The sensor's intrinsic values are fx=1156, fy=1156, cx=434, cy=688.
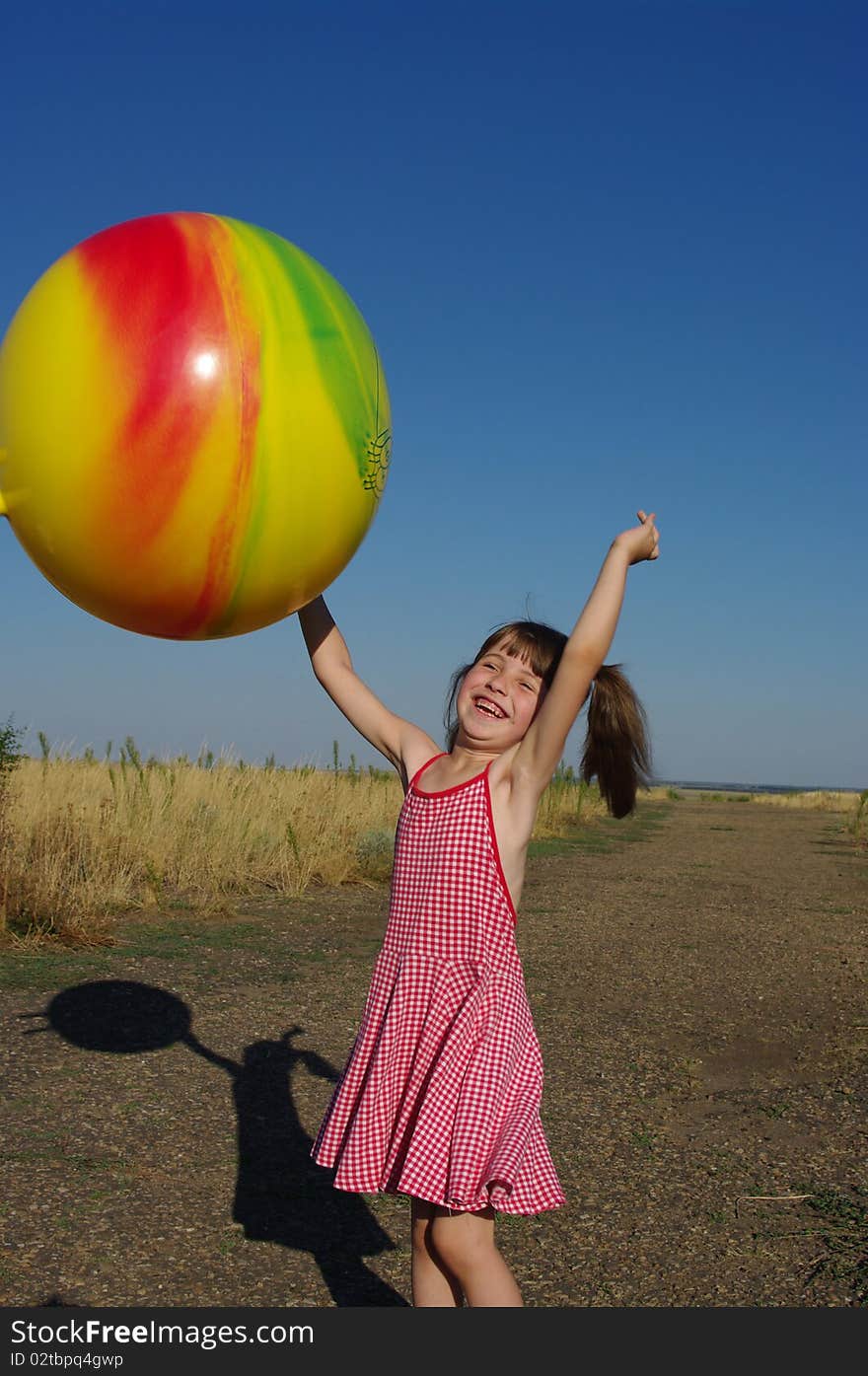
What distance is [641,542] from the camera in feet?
8.70

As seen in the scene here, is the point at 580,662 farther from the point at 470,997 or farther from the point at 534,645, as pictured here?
the point at 470,997

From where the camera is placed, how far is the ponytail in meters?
3.07

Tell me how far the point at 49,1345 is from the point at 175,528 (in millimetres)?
1785

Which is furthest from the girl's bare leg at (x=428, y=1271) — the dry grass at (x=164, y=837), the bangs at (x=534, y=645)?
the dry grass at (x=164, y=837)

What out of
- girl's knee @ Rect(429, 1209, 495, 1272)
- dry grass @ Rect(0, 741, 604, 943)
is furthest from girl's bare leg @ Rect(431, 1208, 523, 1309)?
dry grass @ Rect(0, 741, 604, 943)

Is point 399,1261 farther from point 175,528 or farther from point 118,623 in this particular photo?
point 175,528

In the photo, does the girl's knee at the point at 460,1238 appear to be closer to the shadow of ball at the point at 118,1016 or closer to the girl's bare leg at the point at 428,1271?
the girl's bare leg at the point at 428,1271

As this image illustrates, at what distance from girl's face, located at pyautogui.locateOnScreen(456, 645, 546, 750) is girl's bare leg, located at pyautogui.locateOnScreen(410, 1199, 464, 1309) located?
1073mm

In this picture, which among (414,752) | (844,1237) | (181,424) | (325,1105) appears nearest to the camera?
(181,424)

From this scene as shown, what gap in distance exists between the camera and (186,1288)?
290 cm

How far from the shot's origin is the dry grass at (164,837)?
7.41 m

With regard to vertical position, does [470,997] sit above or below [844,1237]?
above

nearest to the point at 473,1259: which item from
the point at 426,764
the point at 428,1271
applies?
the point at 428,1271

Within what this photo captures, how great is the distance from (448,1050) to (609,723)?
38.9 inches
